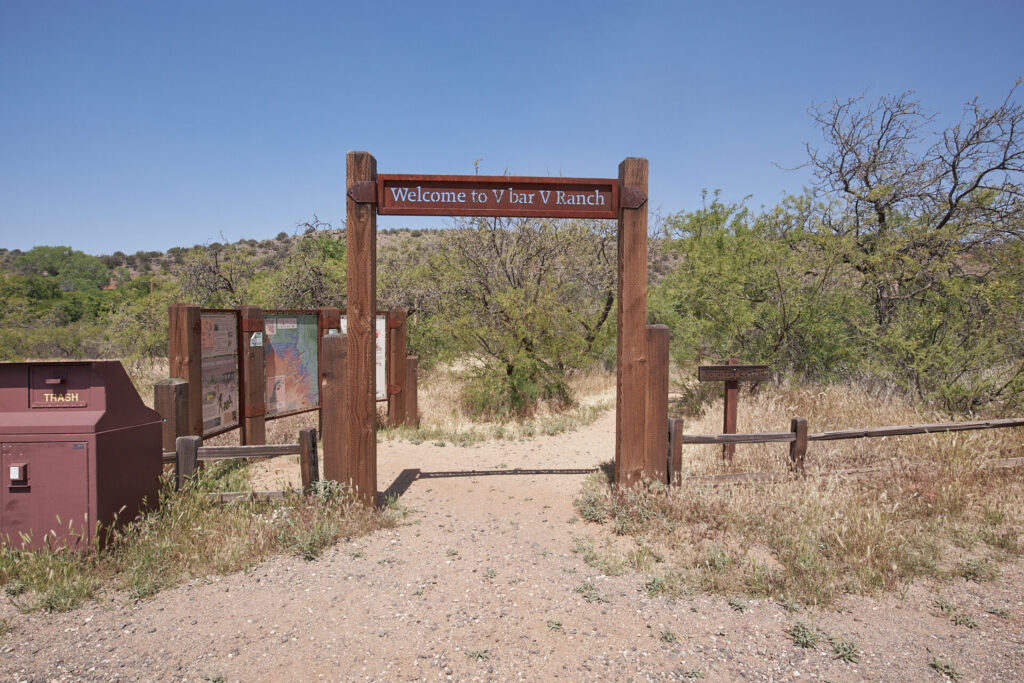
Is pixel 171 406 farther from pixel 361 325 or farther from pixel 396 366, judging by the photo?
pixel 396 366

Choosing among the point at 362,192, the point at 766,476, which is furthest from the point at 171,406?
the point at 766,476

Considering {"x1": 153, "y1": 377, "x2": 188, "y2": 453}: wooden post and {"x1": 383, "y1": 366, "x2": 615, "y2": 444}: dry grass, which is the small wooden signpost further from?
{"x1": 153, "y1": 377, "x2": 188, "y2": 453}: wooden post

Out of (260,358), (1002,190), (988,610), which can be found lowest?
(988,610)

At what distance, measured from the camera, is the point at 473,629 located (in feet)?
11.1

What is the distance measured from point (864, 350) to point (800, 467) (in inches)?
209

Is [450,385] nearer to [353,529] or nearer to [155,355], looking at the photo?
[353,529]

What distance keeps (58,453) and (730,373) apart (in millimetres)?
6040

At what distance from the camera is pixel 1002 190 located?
996cm

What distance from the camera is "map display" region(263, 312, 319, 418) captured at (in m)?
7.56

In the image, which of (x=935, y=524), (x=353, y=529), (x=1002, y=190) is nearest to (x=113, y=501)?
(x=353, y=529)

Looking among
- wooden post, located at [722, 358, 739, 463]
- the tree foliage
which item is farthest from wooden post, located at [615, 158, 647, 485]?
the tree foliage

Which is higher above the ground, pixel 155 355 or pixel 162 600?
pixel 155 355

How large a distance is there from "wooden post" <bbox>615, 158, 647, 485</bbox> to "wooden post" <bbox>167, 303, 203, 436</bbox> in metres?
4.36

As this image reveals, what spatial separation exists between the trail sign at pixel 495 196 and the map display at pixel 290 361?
352 cm
